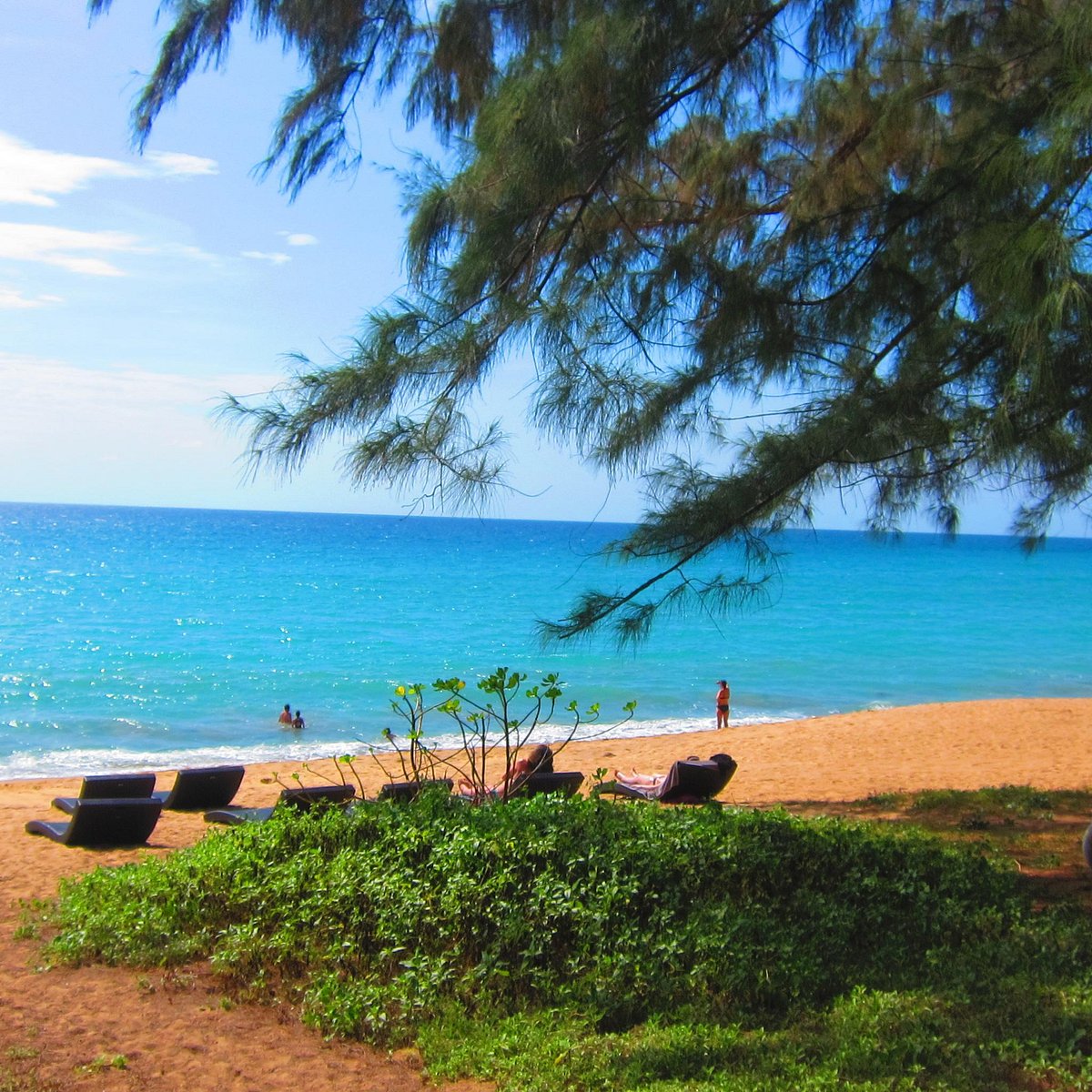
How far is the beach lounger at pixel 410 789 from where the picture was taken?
5.42 m

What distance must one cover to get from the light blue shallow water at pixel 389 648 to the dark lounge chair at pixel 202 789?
2.96 metres

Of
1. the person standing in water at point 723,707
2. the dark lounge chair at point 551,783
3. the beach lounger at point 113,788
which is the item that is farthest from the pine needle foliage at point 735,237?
the person standing in water at point 723,707

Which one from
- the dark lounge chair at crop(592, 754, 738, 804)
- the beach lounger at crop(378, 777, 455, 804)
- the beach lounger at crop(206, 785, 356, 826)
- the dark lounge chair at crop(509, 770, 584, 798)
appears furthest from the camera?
the dark lounge chair at crop(592, 754, 738, 804)

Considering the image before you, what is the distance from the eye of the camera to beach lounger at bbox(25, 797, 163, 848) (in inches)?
297

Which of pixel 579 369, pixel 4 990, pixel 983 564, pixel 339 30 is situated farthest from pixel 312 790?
pixel 983 564

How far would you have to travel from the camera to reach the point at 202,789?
9.42 metres

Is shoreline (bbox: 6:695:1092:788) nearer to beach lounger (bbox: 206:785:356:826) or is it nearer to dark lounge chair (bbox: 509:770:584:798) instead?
beach lounger (bbox: 206:785:356:826)

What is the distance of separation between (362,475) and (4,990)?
2503mm

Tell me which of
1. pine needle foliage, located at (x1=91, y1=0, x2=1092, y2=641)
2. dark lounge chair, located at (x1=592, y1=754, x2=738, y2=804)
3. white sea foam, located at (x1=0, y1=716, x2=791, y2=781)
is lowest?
white sea foam, located at (x1=0, y1=716, x2=791, y2=781)

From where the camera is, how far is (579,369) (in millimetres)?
5215

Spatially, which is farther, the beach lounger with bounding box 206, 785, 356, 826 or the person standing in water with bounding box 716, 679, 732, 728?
the person standing in water with bounding box 716, 679, 732, 728

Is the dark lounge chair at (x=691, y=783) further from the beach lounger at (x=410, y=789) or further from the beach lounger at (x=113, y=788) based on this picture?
the beach lounger at (x=113, y=788)

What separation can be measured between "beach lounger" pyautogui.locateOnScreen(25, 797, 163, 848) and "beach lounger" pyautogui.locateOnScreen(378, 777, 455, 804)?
82.8 inches

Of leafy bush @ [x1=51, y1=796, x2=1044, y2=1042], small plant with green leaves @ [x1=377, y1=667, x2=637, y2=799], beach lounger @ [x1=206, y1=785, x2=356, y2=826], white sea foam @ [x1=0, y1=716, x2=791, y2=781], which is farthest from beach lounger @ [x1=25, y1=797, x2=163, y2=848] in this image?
white sea foam @ [x1=0, y1=716, x2=791, y2=781]
